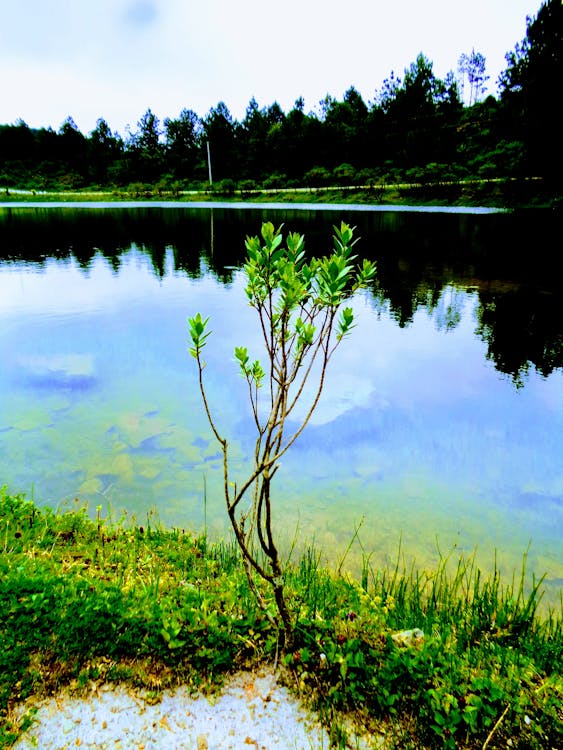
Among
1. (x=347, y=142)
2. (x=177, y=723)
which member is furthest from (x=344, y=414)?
(x=347, y=142)

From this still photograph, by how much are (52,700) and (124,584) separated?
1313mm

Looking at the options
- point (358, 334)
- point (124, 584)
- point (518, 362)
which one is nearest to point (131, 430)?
point (124, 584)

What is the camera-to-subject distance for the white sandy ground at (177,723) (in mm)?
3154

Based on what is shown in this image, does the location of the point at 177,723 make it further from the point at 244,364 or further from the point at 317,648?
the point at 244,364

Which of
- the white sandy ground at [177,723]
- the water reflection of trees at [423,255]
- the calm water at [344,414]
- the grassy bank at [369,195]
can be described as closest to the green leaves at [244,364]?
the white sandy ground at [177,723]

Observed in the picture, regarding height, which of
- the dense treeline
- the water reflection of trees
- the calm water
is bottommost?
the calm water

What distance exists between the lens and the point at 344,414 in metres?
9.73

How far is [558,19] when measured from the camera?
49625 millimetres

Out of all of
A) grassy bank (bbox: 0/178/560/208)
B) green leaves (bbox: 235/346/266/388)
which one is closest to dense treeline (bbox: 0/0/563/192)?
grassy bank (bbox: 0/178/560/208)

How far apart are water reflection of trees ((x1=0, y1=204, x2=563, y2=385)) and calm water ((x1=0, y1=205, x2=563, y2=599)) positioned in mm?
157

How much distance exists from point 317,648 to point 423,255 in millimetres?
26955

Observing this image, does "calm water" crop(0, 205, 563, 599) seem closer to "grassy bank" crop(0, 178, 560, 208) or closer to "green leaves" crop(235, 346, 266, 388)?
"green leaves" crop(235, 346, 266, 388)

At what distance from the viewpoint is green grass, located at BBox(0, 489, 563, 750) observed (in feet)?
10.8

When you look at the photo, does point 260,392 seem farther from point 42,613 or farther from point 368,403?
point 42,613
